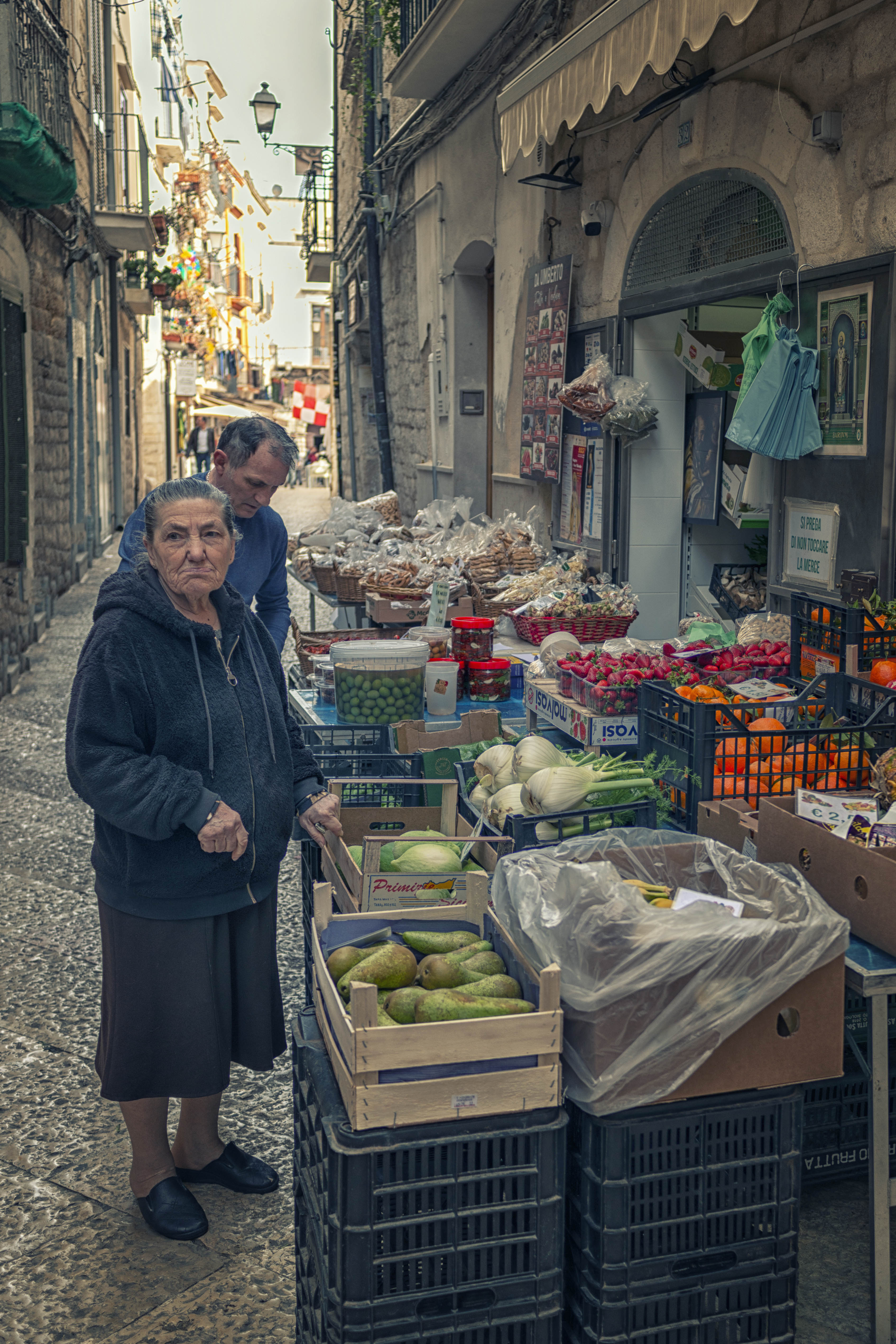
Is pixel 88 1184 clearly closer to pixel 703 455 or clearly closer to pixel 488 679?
pixel 488 679

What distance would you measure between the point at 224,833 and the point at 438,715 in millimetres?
2031

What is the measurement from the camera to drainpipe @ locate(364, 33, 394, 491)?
14.2 metres

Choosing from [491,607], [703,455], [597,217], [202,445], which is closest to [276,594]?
[491,607]

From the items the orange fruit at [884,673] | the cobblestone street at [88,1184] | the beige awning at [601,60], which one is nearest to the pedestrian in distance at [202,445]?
the beige awning at [601,60]

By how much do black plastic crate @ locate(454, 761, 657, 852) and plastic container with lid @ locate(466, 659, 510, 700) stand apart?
1.56 metres

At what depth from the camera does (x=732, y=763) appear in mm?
3148

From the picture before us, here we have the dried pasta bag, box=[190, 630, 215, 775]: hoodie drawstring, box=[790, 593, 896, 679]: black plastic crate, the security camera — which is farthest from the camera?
the security camera

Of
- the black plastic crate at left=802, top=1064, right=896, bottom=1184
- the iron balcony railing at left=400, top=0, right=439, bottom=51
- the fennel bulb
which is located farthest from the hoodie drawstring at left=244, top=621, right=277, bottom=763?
the iron balcony railing at left=400, top=0, right=439, bottom=51

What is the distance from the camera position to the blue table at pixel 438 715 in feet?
14.6

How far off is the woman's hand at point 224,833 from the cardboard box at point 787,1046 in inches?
41.5

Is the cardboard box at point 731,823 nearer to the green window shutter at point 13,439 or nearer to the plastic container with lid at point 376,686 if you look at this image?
the plastic container with lid at point 376,686

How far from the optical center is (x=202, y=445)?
28844mm

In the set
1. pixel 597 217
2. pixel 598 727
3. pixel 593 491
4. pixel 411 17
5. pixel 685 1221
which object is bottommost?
pixel 685 1221

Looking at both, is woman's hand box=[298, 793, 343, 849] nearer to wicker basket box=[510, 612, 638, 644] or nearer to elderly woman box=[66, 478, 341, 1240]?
elderly woman box=[66, 478, 341, 1240]
